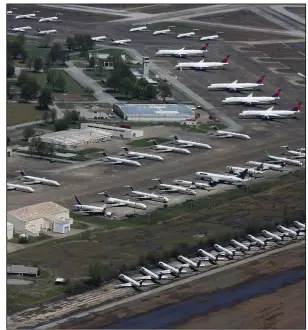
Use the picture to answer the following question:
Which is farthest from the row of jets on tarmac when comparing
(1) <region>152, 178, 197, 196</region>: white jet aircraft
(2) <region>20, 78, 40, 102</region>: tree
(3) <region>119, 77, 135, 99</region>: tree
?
(3) <region>119, 77, 135, 99</region>: tree

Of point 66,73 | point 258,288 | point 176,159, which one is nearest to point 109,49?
point 66,73

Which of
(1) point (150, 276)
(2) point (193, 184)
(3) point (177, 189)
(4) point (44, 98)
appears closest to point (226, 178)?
(2) point (193, 184)

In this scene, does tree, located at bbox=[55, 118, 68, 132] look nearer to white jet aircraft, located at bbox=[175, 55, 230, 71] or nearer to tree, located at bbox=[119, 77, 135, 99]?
tree, located at bbox=[119, 77, 135, 99]

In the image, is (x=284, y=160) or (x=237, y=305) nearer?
(x=237, y=305)

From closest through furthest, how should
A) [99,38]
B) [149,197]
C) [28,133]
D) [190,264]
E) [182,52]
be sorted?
[190,264], [149,197], [28,133], [182,52], [99,38]

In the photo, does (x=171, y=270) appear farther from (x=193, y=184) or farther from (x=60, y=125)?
(x=60, y=125)

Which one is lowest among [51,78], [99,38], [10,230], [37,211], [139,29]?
[139,29]
